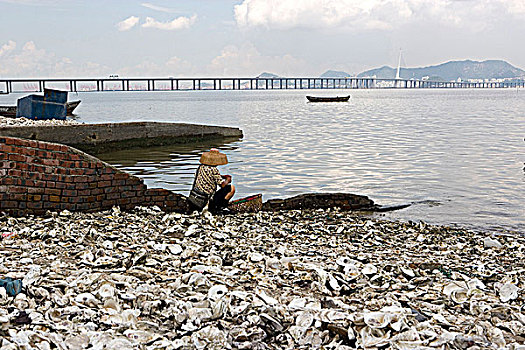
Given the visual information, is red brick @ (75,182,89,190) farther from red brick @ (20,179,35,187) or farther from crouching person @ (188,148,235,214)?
crouching person @ (188,148,235,214)

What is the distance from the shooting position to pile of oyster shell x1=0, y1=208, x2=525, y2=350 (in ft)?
13.3

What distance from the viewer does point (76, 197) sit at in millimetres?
9078

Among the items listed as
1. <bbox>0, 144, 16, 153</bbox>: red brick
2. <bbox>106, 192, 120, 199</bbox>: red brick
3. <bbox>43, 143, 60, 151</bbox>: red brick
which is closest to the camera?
<bbox>0, 144, 16, 153</bbox>: red brick

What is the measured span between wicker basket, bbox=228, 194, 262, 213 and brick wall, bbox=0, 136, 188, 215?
6.57 ft

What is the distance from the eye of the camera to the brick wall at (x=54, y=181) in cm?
842

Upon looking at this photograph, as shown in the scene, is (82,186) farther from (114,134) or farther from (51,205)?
(114,134)

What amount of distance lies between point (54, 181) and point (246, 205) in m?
3.72

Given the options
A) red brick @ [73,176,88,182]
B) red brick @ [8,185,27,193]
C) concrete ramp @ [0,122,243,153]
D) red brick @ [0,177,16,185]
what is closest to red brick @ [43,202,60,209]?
red brick @ [8,185,27,193]

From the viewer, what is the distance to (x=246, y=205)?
35.1 feet

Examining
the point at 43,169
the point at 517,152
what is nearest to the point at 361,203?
the point at 43,169

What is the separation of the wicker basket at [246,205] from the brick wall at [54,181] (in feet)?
6.57

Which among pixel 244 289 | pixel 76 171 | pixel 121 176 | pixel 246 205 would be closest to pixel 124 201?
pixel 121 176

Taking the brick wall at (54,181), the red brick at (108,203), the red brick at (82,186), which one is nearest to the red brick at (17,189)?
the brick wall at (54,181)

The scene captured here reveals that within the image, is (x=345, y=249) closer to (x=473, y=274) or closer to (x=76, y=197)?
(x=473, y=274)
